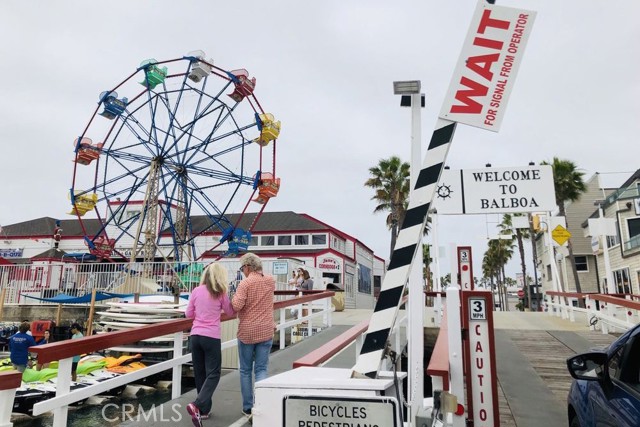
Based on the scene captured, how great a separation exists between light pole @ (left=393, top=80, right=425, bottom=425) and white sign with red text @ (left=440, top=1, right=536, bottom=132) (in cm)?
58

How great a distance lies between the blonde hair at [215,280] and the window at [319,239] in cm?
3345

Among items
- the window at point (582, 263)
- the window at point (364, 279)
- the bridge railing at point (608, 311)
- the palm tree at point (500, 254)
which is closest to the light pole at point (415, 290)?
the bridge railing at point (608, 311)

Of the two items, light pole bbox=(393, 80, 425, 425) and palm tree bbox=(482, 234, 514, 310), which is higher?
palm tree bbox=(482, 234, 514, 310)

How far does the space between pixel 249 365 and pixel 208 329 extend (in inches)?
22.7

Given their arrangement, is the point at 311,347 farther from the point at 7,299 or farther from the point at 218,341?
the point at 7,299

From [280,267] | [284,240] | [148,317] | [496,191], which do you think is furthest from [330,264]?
[496,191]

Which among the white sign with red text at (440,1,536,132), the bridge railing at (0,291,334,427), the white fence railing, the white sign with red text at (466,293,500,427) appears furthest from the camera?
the white fence railing

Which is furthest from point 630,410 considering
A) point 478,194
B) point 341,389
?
point 478,194

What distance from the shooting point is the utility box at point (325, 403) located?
6.63 feet

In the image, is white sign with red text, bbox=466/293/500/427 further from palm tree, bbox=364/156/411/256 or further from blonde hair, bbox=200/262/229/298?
palm tree, bbox=364/156/411/256

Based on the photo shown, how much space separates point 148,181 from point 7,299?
951 centimetres

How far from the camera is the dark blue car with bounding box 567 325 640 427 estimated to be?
94.9 inches

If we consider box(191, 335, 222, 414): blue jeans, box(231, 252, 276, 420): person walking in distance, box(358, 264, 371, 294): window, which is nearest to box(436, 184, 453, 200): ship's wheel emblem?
box(231, 252, 276, 420): person walking in distance

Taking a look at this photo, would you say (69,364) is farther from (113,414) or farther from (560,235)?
(560,235)
